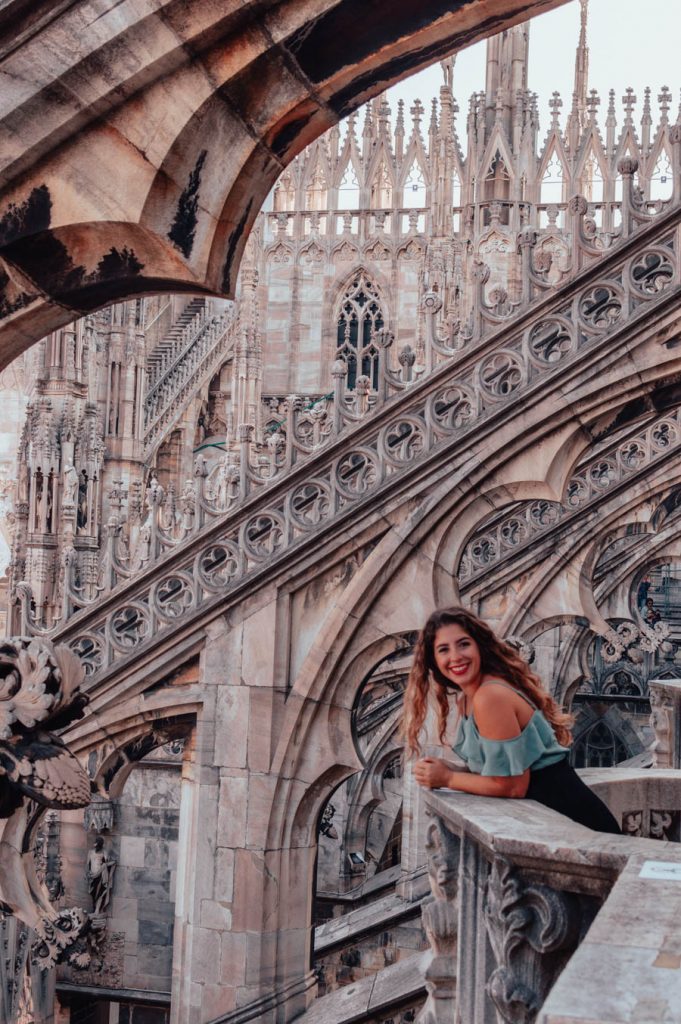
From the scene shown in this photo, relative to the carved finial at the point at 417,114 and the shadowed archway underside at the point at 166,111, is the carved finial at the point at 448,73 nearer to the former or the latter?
the carved finial at the point at 417,114

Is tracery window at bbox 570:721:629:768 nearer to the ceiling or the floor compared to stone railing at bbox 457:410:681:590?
nearer to the floor

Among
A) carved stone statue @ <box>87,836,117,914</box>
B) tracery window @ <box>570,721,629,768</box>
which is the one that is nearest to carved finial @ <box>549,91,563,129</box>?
tracery window @ <box>570,721,629,768</box>

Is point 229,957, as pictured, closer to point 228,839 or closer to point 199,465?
point 228,839

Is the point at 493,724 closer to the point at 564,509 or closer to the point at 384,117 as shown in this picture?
the point at 564,509

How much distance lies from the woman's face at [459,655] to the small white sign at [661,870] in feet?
4.21

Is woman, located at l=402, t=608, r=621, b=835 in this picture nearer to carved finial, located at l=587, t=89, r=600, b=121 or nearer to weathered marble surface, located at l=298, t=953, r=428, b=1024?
weathered marble surface, located at l=298, t=953, r=428, b=1024

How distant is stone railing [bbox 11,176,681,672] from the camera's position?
7.64 meters

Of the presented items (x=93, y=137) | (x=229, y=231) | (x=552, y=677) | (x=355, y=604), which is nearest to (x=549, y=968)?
(x=229, y=231)

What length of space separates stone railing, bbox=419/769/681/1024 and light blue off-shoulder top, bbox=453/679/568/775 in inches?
7.0

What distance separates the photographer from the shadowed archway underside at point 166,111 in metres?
2.54

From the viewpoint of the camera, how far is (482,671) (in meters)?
3.77

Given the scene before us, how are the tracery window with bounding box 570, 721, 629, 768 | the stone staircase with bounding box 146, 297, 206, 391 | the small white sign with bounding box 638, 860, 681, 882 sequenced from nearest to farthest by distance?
the small white sign with bounding box 638, 860, 681, 882
the tracery window with bounding box 570, 721, 629, 768
the stone staircase with bounding box 146, 297, 206, 391

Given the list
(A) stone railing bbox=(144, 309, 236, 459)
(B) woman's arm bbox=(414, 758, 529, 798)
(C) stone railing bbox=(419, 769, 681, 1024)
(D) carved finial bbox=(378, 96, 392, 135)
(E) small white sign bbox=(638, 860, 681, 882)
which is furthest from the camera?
(D) carved finial bbox=(378, 96, 392, 135)

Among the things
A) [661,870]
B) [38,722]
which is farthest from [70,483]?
[661,870]
